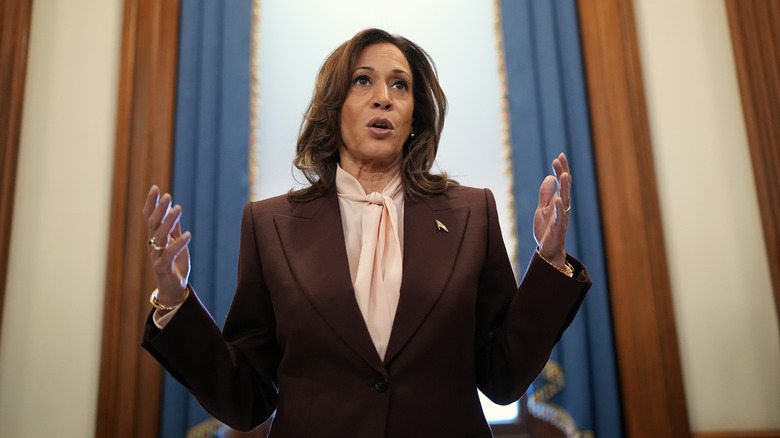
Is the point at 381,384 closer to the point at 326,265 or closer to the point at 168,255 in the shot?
the point at 326,265

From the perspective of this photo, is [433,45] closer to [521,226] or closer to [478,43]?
[478,43]

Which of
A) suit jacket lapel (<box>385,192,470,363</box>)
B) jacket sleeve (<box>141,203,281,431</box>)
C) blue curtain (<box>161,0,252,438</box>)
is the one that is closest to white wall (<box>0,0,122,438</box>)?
blue curtain (<box>161,0,252,438</box>)

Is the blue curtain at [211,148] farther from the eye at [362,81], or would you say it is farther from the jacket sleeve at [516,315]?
the jacket sleeve at [516,315]

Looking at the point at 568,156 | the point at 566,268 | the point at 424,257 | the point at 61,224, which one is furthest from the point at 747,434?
the point at 61,224

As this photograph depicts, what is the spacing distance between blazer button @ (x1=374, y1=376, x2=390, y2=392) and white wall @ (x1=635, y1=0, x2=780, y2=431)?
2087mm

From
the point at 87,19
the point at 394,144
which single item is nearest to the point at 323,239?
the point at 394,144

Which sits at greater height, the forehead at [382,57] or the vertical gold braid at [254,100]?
the vertical gold braid at [254,100]

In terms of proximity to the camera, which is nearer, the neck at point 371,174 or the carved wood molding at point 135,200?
the neck at point 371,174

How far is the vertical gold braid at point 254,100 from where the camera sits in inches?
119

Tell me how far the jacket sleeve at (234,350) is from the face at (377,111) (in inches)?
10.8

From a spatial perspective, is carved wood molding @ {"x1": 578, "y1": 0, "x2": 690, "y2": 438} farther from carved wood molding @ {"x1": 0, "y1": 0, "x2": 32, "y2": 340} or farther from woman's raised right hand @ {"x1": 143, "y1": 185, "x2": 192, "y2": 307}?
carved wood molding @ {"x1": 0, "y1": 0, "x2": 32, "y2": 340}

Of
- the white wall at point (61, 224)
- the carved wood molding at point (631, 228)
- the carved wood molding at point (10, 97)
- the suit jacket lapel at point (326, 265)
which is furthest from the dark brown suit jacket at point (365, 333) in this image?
the carved wood molding at point (10, 97)

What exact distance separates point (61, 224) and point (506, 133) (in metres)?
2.01

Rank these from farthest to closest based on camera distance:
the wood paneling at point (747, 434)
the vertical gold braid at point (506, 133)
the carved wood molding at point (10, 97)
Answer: the vertical gold braid at point (506, 133) < the carved wood molding at point (10, 97) < the wood paneling at point (747, 434)
